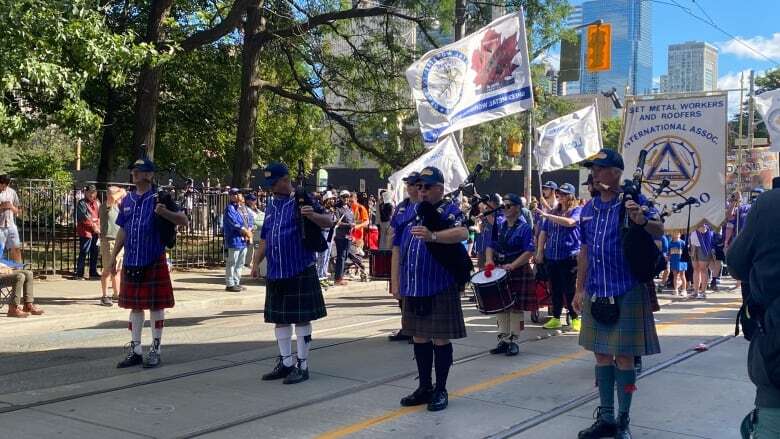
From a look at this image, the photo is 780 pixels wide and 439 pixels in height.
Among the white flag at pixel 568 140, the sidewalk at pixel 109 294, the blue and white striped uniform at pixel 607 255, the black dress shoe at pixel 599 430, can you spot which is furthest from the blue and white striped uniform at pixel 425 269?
the white flag at pixel 568 140

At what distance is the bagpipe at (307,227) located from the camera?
7.01 meters

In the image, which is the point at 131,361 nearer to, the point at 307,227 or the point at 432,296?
the point at 307,227

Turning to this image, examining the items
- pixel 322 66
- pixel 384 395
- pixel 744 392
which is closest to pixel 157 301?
pixel 384 395

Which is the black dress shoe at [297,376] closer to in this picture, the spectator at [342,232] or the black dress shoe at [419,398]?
the black dress shoe at [419,398]

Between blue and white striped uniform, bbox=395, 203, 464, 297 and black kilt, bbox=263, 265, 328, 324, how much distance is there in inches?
50.7

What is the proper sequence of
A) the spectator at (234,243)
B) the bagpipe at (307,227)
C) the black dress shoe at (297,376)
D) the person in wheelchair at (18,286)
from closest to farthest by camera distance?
the bagpipe at (307,227) < the black dress shoe at (297,376) < the person in wheelchair at (18,286) < the spectator at (234,243)

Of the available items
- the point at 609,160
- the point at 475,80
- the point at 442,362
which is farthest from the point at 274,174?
the point at 475,80

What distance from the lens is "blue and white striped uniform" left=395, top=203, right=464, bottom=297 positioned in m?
6.20

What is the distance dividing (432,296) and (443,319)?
196 millimetres

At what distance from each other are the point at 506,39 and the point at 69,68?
691 cm

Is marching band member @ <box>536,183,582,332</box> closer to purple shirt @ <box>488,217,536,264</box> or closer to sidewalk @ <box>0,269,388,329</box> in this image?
purple shirt @ <box>488,217,536,264</box>

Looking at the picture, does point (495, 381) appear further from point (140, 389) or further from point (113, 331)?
point (113, 331)

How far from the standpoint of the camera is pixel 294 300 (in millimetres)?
7230

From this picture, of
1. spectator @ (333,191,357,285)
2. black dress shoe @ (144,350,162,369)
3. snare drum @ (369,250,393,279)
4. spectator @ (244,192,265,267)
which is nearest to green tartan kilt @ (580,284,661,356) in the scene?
black dress shoe @ (144,350,162,369)
